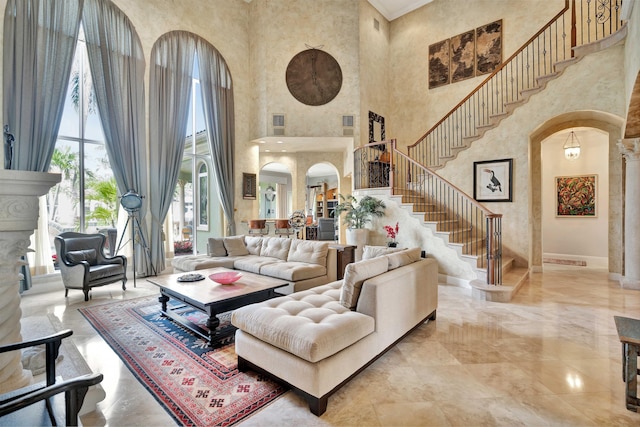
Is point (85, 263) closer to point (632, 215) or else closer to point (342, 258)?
point (342, 258)

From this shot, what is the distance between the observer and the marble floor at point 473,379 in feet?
6.30

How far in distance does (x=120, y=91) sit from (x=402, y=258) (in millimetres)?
5906

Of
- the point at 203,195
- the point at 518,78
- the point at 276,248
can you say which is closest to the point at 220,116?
the point at 203,195

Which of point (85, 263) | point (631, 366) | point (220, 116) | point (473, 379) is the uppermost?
point (220, 116)

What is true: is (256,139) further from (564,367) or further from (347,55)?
(564,367)

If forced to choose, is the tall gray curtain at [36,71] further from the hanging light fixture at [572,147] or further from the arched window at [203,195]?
the hanging light fixture at [572,147]

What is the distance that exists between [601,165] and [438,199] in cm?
426

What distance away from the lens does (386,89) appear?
930 cm

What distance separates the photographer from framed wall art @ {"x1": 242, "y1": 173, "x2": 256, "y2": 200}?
803 centimetres

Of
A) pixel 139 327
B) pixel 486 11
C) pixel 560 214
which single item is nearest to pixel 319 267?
pixel 139 327

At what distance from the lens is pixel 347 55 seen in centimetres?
800

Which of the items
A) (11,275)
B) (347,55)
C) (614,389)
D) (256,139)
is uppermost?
(347,55)

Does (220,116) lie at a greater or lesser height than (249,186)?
greater

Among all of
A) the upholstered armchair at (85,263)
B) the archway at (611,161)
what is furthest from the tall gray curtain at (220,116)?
the archway at (611,161)
